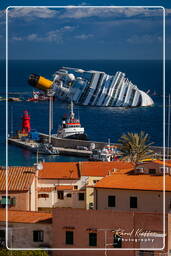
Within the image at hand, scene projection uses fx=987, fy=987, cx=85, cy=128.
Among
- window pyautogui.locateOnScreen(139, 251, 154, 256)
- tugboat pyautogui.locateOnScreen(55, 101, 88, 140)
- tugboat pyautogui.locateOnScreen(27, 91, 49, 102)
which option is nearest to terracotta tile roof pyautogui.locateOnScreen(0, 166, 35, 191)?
window pyautogui.locateOnScreen(139, 251, 154, 256)

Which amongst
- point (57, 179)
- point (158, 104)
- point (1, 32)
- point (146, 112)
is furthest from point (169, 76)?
point (1, 32)

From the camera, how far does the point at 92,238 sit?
16.0 ft

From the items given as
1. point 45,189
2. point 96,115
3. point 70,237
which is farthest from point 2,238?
point 96,115

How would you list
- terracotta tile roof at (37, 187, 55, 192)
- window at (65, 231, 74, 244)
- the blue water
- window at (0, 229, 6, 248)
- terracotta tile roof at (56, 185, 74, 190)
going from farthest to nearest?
the blue water
terracotta tile roof at (56, 185, 74, 190)
terracotta tile roof at (37, 187, 55, 192)
window at (0, 229, 6, 248)
window at (65, 231, 74, 244)

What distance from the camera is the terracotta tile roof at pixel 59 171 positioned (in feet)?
26.3

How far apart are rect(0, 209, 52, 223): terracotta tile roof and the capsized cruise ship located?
2231cm

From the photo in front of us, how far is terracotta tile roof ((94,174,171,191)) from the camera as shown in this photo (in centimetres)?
529

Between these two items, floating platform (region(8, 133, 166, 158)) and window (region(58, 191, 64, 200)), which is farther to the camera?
floating platform (region(8, 133, 166, 158))

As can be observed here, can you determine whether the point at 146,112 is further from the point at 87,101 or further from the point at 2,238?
the point at 2,238

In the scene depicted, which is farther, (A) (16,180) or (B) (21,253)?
(A) (16,180)

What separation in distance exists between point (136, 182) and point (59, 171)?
9.44 feet

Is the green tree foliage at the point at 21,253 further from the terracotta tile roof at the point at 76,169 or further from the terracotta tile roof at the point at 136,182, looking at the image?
the terracotta tile roof at the point at 76,169

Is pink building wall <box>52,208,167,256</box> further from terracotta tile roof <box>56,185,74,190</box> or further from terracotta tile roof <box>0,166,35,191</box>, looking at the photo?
terracotta tile roof <box>56,185,74,190</box>

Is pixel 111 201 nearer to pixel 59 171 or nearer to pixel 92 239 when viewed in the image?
pixel 92 239
